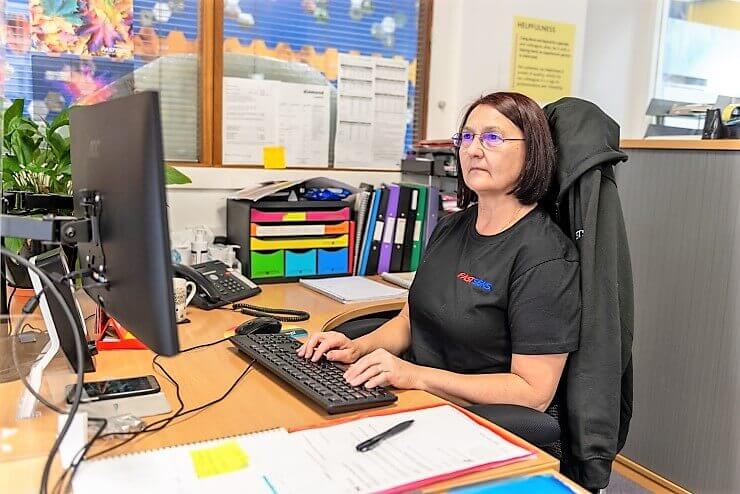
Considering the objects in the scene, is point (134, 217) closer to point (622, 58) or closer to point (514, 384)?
point (514, 384)

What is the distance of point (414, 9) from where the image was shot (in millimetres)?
2891

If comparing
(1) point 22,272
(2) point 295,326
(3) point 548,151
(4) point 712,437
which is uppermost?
(3) point 548,151

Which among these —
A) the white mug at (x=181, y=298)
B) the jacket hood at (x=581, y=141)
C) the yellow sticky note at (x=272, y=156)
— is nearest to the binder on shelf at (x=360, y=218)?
the yellow sticky note at (x=272, y=156)

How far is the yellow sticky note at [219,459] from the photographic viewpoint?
93 centimetres

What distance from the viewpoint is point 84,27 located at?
231 centimetres

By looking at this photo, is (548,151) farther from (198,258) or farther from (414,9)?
(414,9)

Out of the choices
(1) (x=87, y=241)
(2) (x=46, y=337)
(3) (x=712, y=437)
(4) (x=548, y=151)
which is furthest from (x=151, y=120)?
(3) (x=712, y=437)

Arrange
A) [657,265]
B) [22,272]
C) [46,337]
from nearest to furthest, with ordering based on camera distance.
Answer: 1. [46,337]
2. [22,272]
3. [657,265]

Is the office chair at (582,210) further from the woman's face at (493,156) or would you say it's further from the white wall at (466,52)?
the white wall at (466,52)

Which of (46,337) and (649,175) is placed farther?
(649,175)

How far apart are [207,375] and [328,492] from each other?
548mm

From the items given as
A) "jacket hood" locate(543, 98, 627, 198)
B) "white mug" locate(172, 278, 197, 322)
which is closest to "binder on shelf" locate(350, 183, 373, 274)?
"white mug" locate(172, 278, 197, 322)

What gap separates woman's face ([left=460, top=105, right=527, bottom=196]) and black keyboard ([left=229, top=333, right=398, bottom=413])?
1.86 ft

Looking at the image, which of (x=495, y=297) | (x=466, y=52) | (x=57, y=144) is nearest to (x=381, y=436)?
(x=495, y=297)
